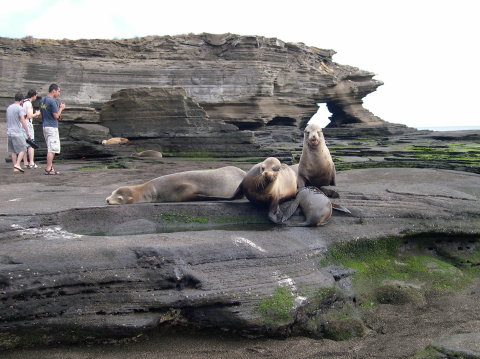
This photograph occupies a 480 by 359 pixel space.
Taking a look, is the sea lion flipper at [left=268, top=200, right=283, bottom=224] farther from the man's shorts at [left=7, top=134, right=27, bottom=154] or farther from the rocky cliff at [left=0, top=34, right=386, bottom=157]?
the rocky cliff at [left=0, top=34, right=386, bottom=157]

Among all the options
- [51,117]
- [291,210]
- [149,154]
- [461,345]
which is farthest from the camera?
[149,154]

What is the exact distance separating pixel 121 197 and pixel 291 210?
7.71 feet

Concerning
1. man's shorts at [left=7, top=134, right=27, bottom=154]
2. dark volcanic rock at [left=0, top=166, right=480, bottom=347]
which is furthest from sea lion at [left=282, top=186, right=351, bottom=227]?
man's shorts at [left=7, top=134, right=27, bottom=154]

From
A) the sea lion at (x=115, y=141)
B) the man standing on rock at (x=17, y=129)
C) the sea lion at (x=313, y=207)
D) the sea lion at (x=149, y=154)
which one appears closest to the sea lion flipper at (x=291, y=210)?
the sea lion at (x=313, y=207)

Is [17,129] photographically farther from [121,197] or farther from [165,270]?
[165,270]

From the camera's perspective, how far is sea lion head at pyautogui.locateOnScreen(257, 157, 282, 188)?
6.48 meters

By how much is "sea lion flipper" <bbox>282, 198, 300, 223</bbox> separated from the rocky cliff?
1196 cm

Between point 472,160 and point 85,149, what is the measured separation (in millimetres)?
10801

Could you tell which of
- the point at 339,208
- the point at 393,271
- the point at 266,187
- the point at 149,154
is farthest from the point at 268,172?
the point at 149,154

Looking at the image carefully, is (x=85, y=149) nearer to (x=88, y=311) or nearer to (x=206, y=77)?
(x=206, y=77)

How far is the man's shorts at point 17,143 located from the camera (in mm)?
11148

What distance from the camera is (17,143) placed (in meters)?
11.2

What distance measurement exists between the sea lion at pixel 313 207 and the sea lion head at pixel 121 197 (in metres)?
2.18

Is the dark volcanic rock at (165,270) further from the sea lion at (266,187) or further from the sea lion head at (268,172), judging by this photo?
the sea lion head at (268,172)
